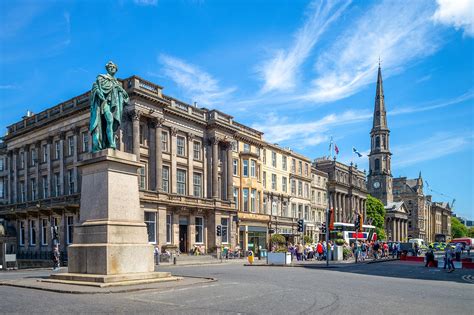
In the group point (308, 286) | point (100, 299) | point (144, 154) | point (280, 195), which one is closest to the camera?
point (100, 299)

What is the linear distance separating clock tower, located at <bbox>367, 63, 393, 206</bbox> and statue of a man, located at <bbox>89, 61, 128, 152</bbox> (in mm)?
129867

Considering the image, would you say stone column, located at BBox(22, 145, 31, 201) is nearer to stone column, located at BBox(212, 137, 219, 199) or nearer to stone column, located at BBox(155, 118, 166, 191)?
stone column, located at BBox(155, 118, 166, 191)

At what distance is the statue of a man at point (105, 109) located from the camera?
679 inches

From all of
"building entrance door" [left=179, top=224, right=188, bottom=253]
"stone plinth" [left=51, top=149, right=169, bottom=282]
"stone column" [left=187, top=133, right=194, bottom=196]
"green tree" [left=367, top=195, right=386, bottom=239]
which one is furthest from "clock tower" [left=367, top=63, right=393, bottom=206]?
"stone plinth" [left=51, top=149, right=169, bottom=282]

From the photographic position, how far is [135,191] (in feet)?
55.2

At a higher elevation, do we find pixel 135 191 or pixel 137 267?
pixel 135 191

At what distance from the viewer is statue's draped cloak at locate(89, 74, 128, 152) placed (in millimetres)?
17250

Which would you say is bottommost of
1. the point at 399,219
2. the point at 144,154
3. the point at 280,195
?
the point at 399,219

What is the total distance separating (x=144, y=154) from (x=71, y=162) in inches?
358

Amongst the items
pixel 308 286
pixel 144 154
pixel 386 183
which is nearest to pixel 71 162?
pixel 144 154

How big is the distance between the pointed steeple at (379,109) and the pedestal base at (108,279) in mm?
132659

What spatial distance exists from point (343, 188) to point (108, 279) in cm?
8430

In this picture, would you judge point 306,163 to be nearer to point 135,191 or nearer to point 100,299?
point 135,191

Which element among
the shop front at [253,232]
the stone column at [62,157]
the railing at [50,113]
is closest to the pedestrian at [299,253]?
the shop front at [253,232]
